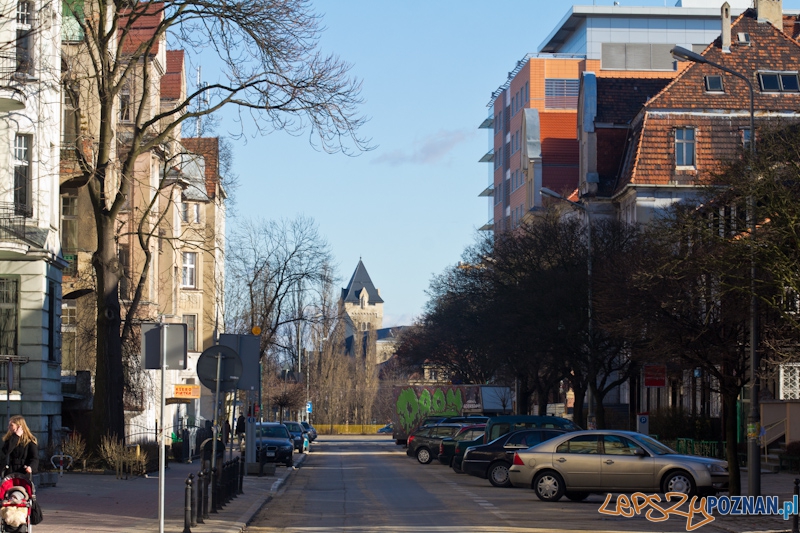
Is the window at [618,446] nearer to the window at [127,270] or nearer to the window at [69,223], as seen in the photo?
the window at [69,223]

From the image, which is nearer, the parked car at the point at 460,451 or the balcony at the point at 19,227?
the balcony at the point at 19,227

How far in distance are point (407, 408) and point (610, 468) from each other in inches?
1633

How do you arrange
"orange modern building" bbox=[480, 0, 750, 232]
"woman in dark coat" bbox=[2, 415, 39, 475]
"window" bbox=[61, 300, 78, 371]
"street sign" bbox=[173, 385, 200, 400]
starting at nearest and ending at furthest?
"woman in dark coat" bbox=[2, 415, 39, 475] < "window" bbox=[61, 300, 78, 371] < "street sign" bbox=[173, 385, 200, 400] < "orange modern building" bbox=[480, 0, 750, 232]

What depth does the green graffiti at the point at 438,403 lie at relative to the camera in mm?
62969

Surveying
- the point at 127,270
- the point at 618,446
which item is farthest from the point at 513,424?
the point at 127,270

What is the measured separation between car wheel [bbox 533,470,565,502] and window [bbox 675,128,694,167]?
29901 mm

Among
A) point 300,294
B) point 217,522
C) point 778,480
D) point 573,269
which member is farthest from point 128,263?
point 217,522

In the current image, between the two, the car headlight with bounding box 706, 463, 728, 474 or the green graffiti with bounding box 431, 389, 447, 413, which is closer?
the car headlight with bounding box 706, 463, 728, 474

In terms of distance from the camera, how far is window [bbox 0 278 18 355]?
27562mm

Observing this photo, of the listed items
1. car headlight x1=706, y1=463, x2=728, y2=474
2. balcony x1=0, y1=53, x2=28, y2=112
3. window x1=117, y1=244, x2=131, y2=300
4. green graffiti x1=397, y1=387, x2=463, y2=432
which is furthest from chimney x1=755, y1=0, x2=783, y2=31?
balcony x1=0, y1=53, x2=28, y2=112

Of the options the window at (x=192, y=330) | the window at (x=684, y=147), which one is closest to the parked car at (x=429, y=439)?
the window at (x=684, y=147)

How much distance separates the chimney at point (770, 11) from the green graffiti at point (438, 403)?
84.7 ft

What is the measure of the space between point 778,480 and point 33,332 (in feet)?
65.5

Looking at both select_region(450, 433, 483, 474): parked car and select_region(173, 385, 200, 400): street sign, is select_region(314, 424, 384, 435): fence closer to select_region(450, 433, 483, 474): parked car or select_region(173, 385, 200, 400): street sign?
select_region(173, 385, 200, 400): street sign
